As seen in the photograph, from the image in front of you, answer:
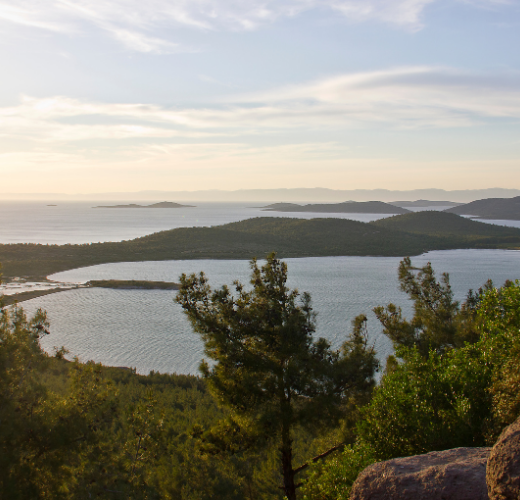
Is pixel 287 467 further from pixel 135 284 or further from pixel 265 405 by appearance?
pixel 135 284

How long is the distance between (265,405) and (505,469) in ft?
27.0

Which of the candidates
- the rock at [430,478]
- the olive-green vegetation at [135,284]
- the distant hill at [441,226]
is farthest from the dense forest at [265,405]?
the distant hill at [441,226]

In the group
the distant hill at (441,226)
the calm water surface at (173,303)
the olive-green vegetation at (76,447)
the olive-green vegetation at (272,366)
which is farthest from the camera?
the distant hill at (441,226)

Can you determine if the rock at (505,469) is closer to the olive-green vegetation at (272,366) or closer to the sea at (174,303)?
the olive-green vegetation at (272,366)

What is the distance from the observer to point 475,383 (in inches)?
416

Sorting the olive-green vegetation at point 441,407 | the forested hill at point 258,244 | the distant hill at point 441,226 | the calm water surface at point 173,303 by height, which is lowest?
the calm water surface at point 173,303

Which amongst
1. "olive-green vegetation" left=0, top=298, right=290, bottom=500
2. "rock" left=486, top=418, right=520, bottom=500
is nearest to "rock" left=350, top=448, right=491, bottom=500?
"rock" left=486, top=418, right=520, bottom=500

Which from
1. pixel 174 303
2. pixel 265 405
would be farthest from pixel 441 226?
pixel 265 405

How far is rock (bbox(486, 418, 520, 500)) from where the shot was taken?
6.11m

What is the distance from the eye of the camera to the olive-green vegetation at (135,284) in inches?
2559

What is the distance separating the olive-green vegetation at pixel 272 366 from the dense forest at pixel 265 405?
4 centimetres

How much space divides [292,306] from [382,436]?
18.7 ft

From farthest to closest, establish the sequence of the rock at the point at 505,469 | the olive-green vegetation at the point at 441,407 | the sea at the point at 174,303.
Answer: the sea at the point at 174,303 < the olive-green vegetation at the point at 441,407 < the rock at the point at 505,469

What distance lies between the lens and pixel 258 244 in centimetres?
11944
